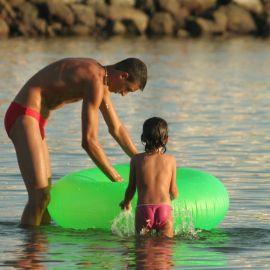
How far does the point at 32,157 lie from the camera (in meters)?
10.9

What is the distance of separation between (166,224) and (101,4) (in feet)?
105

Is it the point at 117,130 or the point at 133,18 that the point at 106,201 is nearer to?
the point at 117,130

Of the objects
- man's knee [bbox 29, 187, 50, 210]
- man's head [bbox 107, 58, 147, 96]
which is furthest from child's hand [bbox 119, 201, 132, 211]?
man's head [bbox 107, 58, 147, 96]

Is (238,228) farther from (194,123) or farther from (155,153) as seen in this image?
(194,123)

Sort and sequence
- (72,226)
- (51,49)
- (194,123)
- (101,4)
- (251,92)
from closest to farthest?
(72,226), (194,123), (251,92), (51,49), (101,4)

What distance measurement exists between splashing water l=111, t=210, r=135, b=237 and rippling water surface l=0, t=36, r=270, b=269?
0.07 m

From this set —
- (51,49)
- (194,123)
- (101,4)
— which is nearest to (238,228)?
(194,123)

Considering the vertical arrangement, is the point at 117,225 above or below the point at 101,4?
below

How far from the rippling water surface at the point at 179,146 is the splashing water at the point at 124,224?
72 millimetres

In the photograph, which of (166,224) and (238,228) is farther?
(238,228)

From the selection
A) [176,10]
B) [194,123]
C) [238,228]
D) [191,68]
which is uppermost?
[176,10]

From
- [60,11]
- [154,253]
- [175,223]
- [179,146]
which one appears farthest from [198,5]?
[154,253]

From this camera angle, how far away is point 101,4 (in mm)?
42000

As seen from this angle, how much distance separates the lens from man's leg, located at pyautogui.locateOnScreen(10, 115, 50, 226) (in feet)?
35.7
